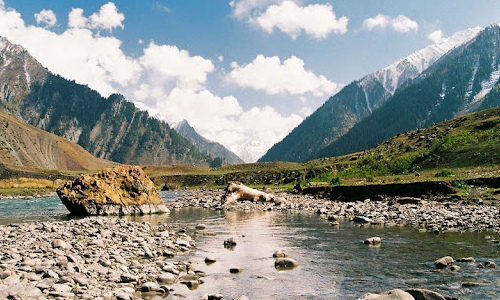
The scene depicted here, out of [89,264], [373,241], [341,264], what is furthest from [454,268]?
[89,264]

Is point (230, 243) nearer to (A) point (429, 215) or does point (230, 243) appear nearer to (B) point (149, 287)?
(B) point (149, 287)

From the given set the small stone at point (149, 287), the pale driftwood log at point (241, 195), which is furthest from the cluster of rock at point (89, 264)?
the pale driftwood log at point (241, 195)

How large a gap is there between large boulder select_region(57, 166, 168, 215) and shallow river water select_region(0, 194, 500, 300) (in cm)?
1755

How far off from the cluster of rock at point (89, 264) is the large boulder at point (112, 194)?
1359 centimetres

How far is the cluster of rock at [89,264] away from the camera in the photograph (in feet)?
33.6

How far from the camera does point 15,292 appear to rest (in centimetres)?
923

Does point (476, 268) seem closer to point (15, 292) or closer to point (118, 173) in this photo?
point (15, 292)

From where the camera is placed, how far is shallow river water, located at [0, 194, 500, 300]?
35.6 feet

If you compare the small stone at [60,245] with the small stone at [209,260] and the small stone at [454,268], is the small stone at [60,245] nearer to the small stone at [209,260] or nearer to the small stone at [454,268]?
the small stone at [209,260]

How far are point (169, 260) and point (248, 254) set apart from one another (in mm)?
3977

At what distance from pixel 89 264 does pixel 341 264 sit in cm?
1068

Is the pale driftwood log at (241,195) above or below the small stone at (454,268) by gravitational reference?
above

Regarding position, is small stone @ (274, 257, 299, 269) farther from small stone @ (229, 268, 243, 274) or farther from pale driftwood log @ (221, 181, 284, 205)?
pale driftwood log @ (221, 181, 284, 205)

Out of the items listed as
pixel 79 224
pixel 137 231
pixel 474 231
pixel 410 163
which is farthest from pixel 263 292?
pixel 410 163
